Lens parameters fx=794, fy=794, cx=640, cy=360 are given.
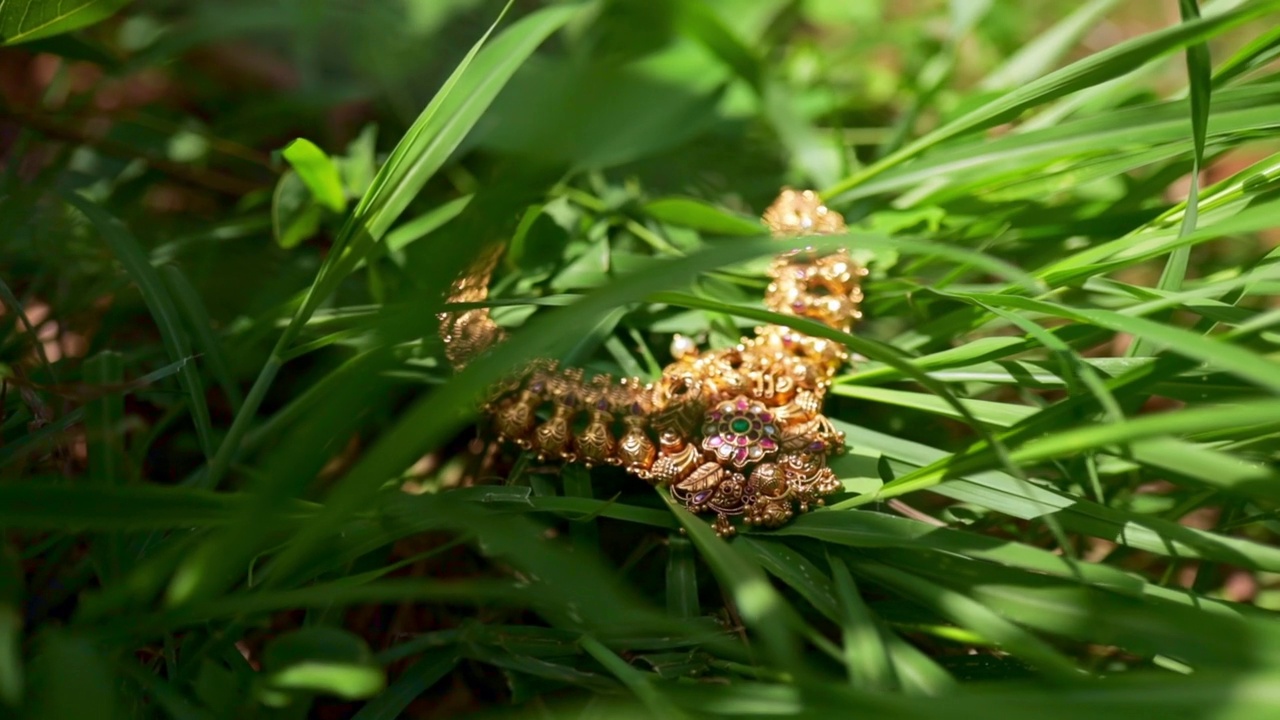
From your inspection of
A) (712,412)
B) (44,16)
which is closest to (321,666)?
(712,412)

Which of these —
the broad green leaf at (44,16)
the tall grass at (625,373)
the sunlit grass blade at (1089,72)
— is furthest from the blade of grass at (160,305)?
the sunlit grass blade at (1089,72)

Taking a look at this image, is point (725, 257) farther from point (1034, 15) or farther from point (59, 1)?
point (1034, 15)

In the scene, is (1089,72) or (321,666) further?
(1089,72)

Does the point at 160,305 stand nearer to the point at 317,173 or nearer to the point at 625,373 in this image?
the point at 317,173

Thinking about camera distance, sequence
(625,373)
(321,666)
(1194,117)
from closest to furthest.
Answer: (321,666) → (1194,117) → (625,373)

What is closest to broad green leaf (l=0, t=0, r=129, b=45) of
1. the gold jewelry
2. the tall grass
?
the tall grass

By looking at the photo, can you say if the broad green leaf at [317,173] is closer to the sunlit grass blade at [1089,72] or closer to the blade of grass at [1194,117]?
the sunlit grass blade at [1089,72]

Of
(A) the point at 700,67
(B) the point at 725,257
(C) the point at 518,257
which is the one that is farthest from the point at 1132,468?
(A) the point at 700,67
